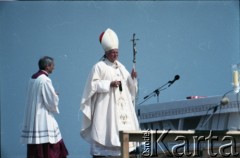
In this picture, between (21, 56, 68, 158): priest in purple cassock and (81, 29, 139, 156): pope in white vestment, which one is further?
(81, 29, 139, 156): pope in white vestment

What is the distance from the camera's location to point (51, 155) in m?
9.33

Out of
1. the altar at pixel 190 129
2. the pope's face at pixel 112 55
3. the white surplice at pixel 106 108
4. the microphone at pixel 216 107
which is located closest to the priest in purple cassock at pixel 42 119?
the white surplice at pixel 106 108

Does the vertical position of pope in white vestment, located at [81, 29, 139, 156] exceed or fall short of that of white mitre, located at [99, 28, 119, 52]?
it falls short

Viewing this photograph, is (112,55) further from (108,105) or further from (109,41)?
(108,105)

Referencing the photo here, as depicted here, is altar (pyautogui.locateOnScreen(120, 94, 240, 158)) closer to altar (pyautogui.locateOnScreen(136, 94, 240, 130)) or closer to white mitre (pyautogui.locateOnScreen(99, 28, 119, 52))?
altar (pyautogui.locateOnScreen(136, 94, 240, 130))

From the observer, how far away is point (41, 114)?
9398 mm

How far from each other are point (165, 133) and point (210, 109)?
2.60 m

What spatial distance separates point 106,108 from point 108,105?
0.05m

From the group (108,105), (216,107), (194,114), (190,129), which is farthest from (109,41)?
(190,129)

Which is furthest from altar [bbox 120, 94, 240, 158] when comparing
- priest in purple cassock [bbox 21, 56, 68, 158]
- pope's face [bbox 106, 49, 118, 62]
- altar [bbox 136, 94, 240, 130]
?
priest in purple cassock [bbox 21, 56, 68, 158]

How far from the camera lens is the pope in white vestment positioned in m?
9.45

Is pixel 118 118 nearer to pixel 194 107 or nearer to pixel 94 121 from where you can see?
pixel 94 121

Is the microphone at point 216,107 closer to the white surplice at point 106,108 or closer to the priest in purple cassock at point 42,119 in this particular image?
the white surplice at point 106,108

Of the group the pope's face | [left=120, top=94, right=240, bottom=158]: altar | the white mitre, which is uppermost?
the white mitre
